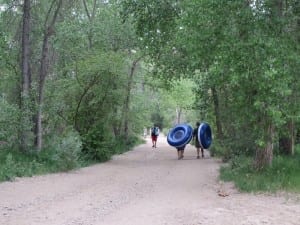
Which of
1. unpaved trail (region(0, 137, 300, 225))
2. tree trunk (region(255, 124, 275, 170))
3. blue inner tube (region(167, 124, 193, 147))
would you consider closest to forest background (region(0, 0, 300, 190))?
tree trunk (region(255, 124, 275, 170))

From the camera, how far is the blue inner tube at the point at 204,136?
79.1ft

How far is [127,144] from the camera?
115 feet

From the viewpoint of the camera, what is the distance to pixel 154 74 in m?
25.0

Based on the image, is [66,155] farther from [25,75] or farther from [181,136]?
[181,136]

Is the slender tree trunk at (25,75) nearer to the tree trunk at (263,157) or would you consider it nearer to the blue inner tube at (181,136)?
the blue inner tube at (181,136)

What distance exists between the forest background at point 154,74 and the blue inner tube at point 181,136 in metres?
1.41

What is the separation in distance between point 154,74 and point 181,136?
344cm

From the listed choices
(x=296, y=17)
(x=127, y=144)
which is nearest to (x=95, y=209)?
(x=296, y=17)

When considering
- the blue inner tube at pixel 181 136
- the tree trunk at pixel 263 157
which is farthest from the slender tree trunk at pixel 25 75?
the tree trunk at pixel 263 157

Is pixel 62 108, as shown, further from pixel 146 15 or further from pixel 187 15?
pixel 187 15

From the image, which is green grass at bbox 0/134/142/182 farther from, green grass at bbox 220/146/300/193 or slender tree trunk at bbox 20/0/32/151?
green grass at bbox 220/146/300/193

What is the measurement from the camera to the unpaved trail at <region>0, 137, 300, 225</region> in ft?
30.4

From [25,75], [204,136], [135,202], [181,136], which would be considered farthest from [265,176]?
[181,136]

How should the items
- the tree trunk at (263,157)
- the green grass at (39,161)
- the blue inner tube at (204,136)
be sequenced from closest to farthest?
the tree trunk at (263,157) → the green grass at (39,161) → the blue inner tube at (204,136)
